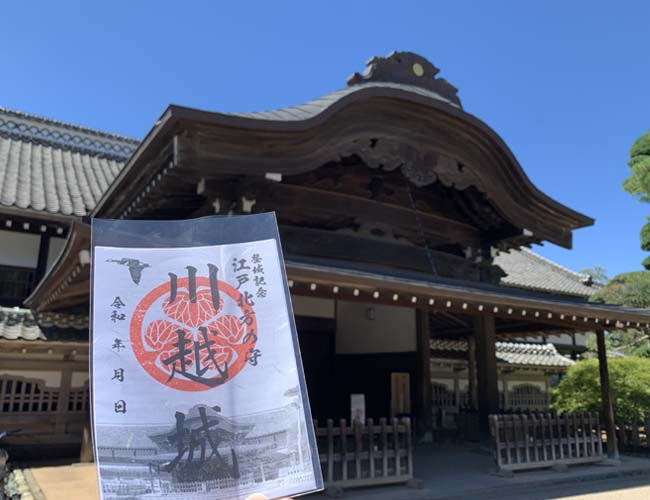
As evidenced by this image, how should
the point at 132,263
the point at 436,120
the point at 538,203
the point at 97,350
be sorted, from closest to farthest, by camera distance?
1. the point at 97,350
2. the point at 132,263
3. the point at 436,120
4. the point at 538,203

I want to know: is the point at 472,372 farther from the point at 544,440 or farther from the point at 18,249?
the point at 18,249

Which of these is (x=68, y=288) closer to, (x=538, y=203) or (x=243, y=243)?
(x=243, y=243)

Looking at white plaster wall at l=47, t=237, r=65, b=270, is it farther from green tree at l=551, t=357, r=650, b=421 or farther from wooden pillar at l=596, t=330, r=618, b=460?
green tree at l=551, t=357, r=650, b=421

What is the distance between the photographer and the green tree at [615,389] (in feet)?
36.3

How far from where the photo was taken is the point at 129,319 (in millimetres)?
1801

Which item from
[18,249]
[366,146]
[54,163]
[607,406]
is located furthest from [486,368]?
[54,163]

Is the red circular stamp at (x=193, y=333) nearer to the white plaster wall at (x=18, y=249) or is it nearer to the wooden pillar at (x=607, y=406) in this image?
the white plaster wall at (x=18, y=249)

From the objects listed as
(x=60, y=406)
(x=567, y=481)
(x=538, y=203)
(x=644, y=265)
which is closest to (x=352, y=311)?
(x=538, y=203)

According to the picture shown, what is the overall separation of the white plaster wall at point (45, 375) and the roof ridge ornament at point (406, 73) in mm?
6654

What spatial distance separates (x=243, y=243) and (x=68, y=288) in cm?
552

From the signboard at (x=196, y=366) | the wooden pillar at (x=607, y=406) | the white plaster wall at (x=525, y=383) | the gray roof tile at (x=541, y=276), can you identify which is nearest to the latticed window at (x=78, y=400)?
the signboard at (x=196, y=366)

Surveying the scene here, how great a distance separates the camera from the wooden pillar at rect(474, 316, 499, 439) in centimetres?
928

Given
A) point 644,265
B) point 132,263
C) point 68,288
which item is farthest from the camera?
point 644,265

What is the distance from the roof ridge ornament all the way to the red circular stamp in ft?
22.5
